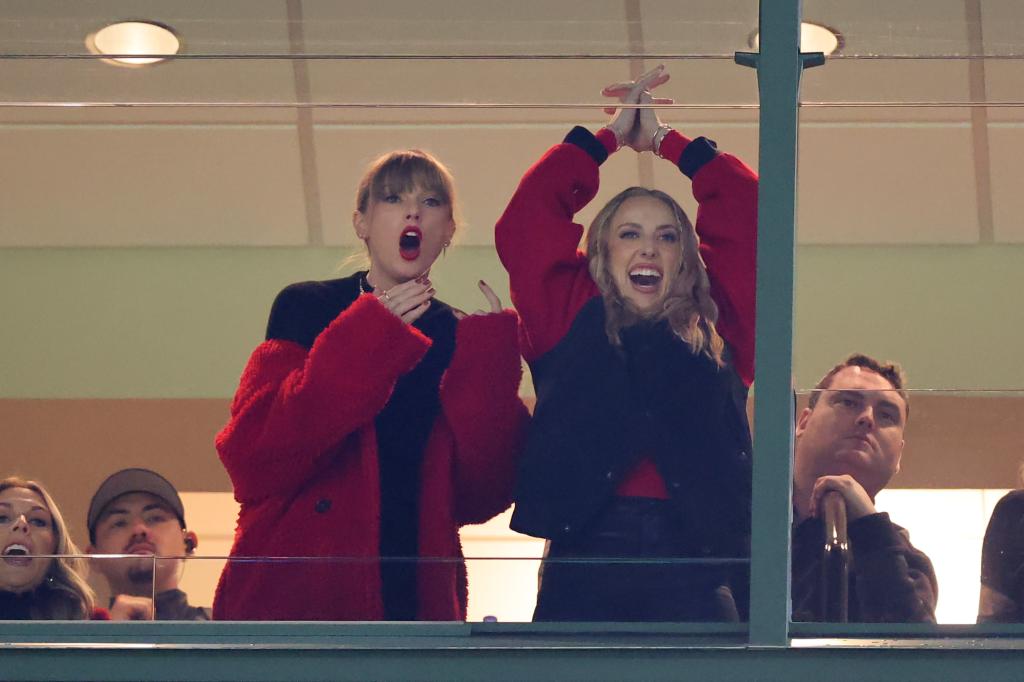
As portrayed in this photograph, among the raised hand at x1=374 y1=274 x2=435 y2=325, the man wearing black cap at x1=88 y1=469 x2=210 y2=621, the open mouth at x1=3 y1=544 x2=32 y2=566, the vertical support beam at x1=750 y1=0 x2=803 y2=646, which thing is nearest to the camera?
the vertical support beam at x1=750 y1=0 x2=803 y2=646

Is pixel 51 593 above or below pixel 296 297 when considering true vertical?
below

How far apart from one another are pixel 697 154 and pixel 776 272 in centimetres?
93

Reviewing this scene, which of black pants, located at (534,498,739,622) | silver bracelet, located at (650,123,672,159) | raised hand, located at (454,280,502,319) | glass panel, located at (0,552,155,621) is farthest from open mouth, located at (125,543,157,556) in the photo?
silver bracelet, located at (650,123,672,159)

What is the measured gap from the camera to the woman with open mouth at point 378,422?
4680 mm

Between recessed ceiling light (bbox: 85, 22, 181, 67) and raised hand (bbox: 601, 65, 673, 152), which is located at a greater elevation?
recessed ceiling light (bbox: 85, 22, 181, 67)

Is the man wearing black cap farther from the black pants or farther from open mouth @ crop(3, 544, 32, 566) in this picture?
the black pants

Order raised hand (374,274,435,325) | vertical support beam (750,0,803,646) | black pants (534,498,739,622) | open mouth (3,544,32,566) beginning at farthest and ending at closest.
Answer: raised hand (374,274,435,325) < open mouth (3,544,32,566) < black pants (534,498,739,622) < vertical support beam (750,0,803,646)

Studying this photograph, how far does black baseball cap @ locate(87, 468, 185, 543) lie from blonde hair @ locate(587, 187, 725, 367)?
1.06m

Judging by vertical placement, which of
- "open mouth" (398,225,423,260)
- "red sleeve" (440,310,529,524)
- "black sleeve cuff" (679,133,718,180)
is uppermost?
"black sleeve cuff" (679,133,718,180)

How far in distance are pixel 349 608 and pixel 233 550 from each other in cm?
37

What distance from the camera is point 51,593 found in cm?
454

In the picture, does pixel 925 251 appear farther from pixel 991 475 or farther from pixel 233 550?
pixel 233 550

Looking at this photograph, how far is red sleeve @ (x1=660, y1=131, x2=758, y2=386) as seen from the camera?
471 cm

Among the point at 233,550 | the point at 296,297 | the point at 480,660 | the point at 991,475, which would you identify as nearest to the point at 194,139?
the point at 296,297
